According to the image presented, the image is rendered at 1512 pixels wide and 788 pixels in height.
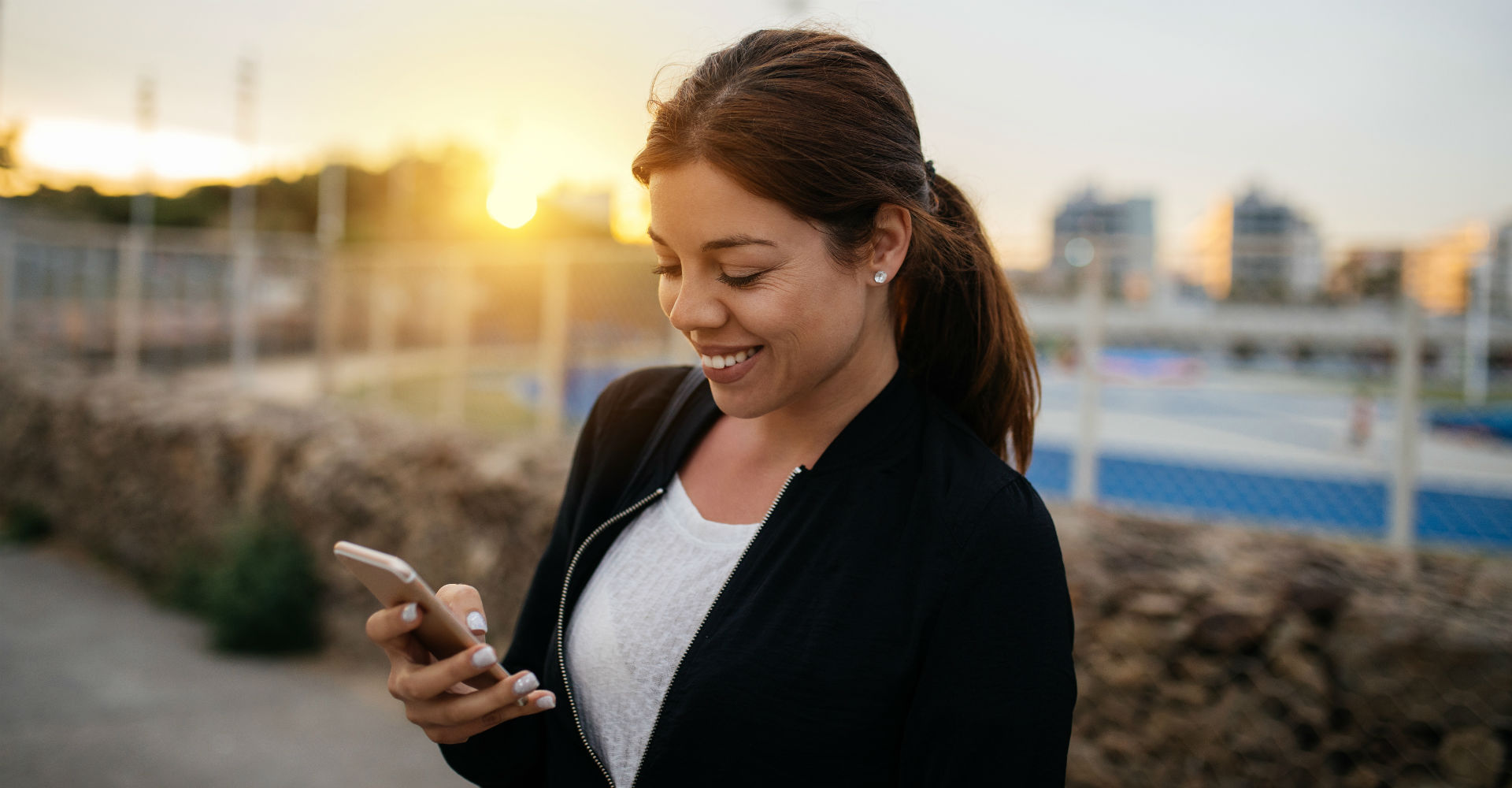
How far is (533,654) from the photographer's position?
148 cm

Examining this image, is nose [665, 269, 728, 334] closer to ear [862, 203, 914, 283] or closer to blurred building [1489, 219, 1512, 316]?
ear [862, 203, 914, 283]

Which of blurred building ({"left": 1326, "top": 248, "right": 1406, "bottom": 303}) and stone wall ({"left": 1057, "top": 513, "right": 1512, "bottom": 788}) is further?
blurred building ({"left": 1326, "top": 248, "right": 1406, "bottom": 303})

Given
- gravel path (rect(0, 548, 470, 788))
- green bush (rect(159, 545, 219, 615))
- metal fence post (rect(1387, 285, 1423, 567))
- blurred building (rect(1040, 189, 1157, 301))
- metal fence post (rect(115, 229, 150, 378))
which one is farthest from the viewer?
metal fence post (rect(115, 229, 150, 378))

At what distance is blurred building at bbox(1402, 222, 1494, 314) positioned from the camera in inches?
199

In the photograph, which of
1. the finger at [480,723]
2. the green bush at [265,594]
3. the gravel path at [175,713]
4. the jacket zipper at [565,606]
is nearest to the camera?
the finger at [480,723]

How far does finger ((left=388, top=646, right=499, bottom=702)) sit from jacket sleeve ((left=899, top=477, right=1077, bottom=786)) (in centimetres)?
52

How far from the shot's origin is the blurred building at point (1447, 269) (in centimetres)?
506

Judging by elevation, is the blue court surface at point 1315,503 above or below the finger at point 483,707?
below

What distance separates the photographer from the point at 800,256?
1.12m

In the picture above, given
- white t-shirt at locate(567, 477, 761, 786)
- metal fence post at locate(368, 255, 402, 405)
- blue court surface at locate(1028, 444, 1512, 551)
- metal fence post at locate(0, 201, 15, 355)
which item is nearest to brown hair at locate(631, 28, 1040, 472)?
white t-shirt at locate(567, 477, 761, 786)

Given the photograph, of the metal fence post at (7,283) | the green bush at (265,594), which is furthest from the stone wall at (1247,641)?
the metal fence post at (7,283)

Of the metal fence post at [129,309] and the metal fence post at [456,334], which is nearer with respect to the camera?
the metal fence post at [456,334]

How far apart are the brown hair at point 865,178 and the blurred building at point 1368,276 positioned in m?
4.99

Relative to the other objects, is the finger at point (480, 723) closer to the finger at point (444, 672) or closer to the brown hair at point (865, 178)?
the finger at point (444, 672)
